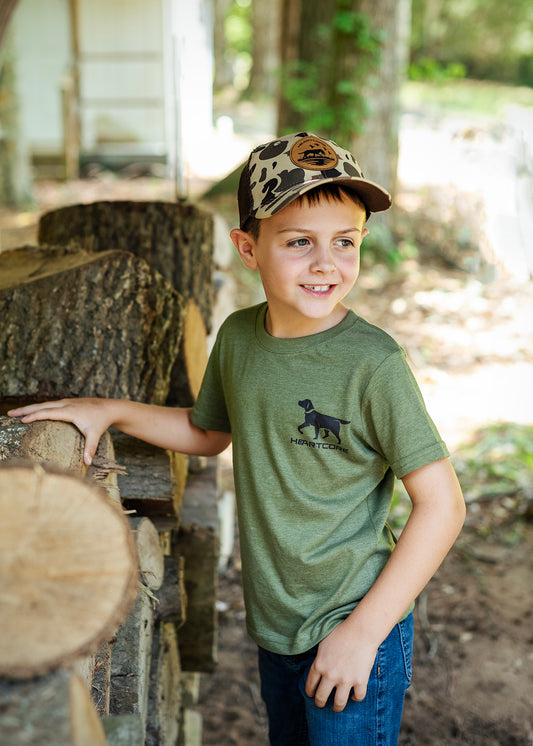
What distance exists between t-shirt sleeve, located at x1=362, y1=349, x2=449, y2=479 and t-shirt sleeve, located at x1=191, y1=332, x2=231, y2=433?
45cm

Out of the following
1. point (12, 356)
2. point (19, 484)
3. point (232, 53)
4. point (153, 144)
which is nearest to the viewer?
point (19, 484)

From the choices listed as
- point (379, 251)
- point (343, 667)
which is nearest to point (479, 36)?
point (379, 251)

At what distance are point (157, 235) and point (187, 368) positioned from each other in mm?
652

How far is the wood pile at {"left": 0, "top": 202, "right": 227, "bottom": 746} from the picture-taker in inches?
38.6

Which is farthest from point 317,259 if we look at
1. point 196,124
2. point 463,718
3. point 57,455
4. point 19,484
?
point 196,124

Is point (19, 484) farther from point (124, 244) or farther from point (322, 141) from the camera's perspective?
point (124, 244)

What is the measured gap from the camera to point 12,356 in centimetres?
204

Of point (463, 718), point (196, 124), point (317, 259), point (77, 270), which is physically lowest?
point (463, 718)

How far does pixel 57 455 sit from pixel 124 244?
1.40 meters

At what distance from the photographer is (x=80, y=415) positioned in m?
1.71

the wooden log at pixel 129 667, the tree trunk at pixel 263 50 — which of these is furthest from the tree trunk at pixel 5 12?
the tree trunk at pixel 263 50

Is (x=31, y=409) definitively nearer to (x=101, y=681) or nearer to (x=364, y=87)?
(x=101, y=681)

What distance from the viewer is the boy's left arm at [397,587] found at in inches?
57.2

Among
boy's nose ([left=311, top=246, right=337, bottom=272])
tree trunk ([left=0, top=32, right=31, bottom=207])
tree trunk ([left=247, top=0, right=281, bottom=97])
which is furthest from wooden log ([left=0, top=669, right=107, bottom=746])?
tree trunk ([left=247, top=0, right=281, bottom=97])
